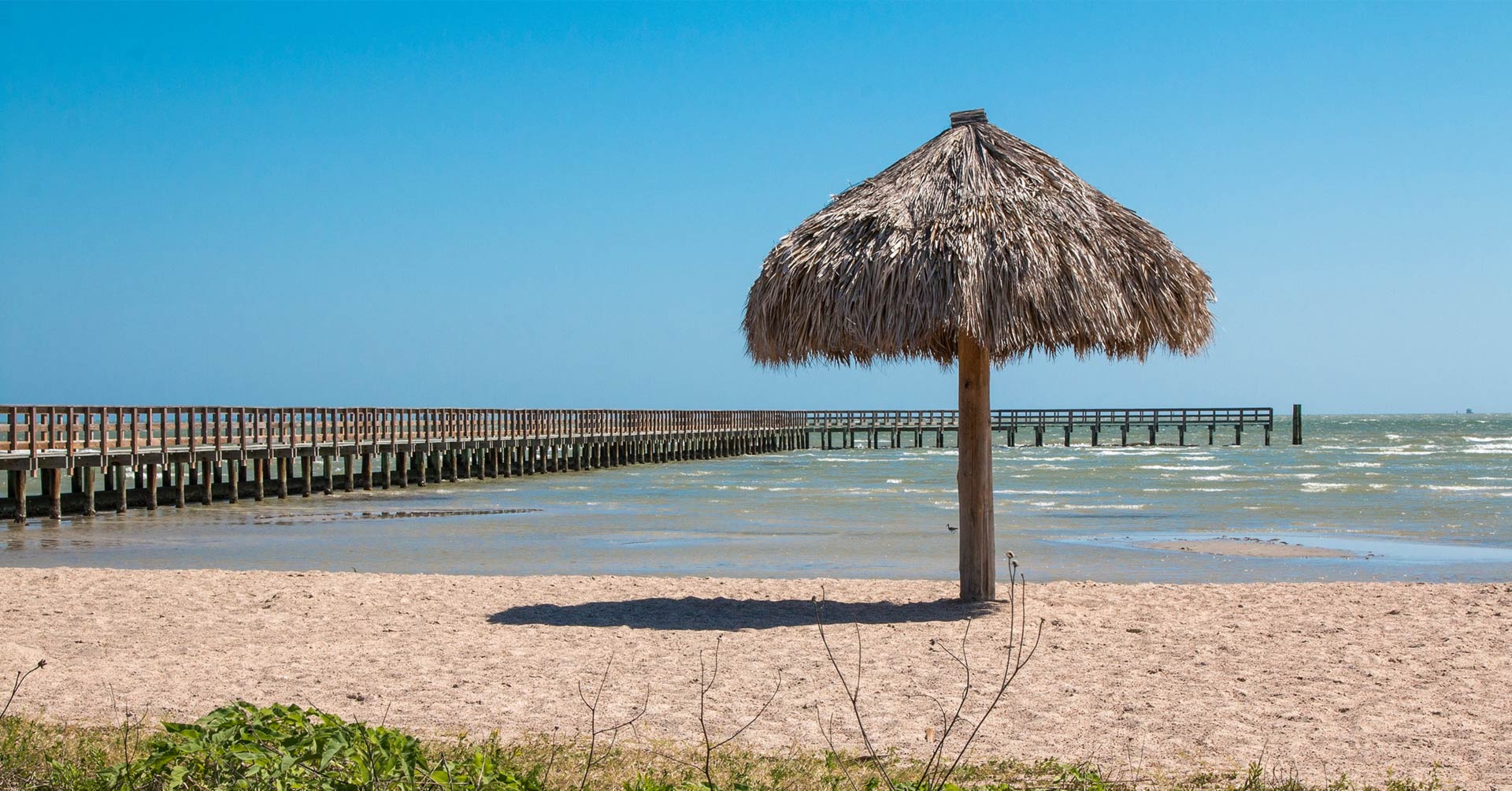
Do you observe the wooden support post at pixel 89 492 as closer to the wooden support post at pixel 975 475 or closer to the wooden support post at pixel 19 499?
the wooden support post at pixel 19 499

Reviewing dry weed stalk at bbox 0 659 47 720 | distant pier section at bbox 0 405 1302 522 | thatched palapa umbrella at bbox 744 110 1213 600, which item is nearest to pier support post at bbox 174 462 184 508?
distant pier section at bbox 0 405 1302 522

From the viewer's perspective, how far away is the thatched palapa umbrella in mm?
9320

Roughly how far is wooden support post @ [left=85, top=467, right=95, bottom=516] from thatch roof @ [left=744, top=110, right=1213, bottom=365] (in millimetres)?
19625

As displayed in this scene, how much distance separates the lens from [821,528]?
2200 cm

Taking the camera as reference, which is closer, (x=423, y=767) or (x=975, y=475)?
(x=423, y=767)

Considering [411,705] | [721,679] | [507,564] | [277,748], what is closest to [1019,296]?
[721,679]

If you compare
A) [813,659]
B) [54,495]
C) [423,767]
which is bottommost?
[54,495]

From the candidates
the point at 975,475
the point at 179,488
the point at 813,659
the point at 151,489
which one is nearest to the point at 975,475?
the point at 975,475

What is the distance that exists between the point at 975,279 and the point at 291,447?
2525cm

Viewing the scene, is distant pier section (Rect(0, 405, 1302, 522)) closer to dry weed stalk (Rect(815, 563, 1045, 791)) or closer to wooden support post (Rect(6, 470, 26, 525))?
wooden support post (Rect(6, 470, 26, 525))

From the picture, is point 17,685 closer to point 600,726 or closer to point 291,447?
point 600,726

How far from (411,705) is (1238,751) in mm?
4054

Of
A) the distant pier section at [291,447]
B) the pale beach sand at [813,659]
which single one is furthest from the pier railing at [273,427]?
the pale beach sand at [813,659]

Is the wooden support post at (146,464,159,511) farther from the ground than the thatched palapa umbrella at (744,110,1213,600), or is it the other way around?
the thatched palapa umbrella at (744,110,1213,600)
